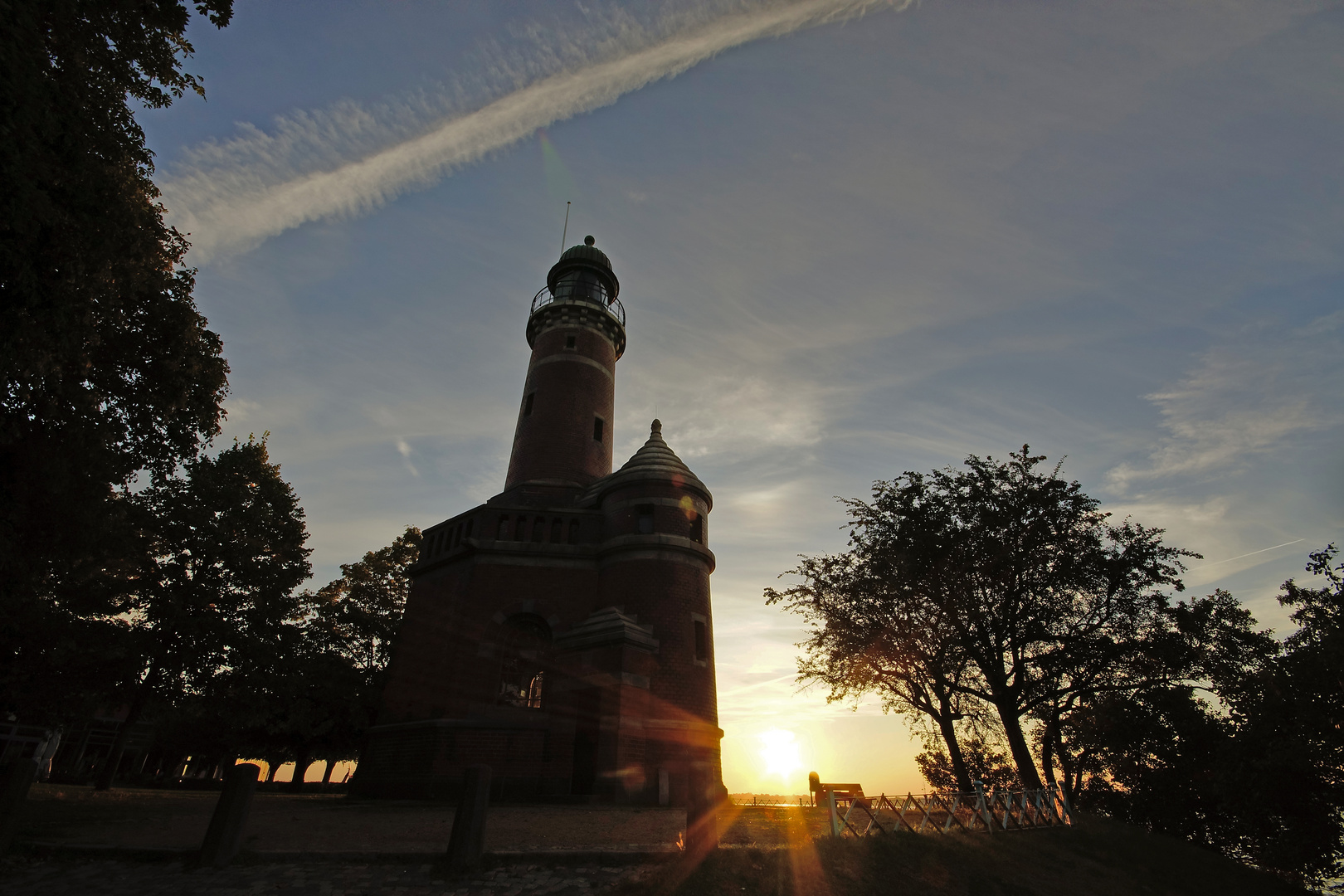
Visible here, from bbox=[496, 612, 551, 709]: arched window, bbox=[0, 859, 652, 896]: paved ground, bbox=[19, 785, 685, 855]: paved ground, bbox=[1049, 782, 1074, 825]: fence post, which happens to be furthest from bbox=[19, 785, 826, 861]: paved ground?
bbox=[1049, 782, 1074, 825]: fence post

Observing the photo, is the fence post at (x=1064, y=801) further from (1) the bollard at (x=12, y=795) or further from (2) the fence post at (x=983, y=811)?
(1) the bollard at (x=12, y=795)

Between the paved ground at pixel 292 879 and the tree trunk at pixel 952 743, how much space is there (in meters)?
17.7

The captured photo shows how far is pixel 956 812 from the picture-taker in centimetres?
1498

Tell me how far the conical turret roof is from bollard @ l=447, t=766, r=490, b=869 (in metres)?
14.2

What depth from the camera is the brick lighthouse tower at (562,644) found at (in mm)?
18516

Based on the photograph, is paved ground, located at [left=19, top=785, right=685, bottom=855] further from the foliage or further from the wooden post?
the foliage

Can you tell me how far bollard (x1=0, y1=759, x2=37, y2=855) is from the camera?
883 centimetres

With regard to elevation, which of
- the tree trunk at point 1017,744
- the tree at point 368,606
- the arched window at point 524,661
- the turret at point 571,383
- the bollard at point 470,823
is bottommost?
the bollard at point 470,823

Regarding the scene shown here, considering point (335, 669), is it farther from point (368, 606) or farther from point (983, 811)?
point (983, 811)

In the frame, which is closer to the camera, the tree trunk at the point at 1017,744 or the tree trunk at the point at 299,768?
the tree trunk at the point at 1017,744

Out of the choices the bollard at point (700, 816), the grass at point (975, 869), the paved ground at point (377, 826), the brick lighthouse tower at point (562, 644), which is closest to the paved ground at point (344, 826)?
the paved ground at point (377, 826)

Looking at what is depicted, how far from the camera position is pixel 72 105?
322 inches

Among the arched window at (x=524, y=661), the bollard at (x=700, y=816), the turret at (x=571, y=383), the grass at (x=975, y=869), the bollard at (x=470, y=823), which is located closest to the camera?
the bollard at (x=470, y=823)

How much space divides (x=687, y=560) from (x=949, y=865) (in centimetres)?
1215
